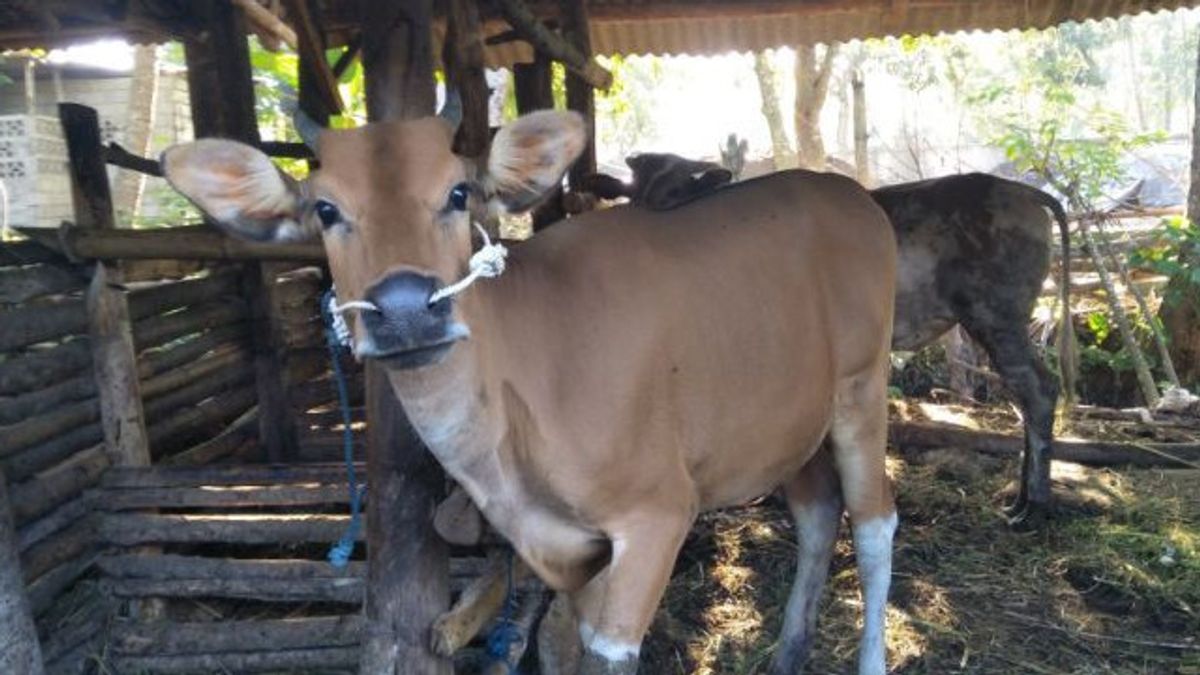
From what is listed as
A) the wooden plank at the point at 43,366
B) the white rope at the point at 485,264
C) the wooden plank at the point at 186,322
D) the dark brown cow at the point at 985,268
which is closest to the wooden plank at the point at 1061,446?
the dark brown cow at the point at 985,268

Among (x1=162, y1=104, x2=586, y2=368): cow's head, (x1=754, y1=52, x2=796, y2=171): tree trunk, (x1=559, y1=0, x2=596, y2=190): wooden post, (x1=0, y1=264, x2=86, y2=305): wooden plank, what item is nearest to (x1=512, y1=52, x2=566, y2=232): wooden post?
(x1=559, y1=0, x2=596, y2=190): wooden post

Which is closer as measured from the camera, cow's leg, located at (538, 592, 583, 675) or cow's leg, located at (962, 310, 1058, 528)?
cow's leg, located at (538, 592, 583, 675)

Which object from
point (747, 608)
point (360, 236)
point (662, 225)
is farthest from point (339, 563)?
point (747, 608)

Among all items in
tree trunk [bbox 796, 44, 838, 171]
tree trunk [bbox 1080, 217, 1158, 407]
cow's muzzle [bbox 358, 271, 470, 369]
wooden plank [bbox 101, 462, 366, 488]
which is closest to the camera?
cow's muzzle [bbox 358, 271, 470, 369]

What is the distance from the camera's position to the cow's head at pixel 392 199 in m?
2.46

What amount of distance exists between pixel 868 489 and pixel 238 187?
267cm

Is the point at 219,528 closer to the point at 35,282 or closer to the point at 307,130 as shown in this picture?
the point at 35,282

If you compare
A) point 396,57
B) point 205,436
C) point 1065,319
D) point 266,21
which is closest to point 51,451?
point 205,436

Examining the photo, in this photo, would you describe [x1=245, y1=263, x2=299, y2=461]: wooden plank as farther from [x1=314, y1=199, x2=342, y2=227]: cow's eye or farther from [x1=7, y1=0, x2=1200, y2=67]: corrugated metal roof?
[x1=314, y1=199, x2=342, y2=227]: cow's eye

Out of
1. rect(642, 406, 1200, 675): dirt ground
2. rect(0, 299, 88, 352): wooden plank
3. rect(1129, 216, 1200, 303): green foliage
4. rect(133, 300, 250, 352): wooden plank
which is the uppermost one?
rect(0, 299, 88, 352): wooden plank

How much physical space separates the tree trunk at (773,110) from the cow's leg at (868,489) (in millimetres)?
13875

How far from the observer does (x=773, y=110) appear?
735 inches

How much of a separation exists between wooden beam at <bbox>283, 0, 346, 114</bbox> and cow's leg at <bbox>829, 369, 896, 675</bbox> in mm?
2898

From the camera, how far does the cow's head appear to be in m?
2.46
